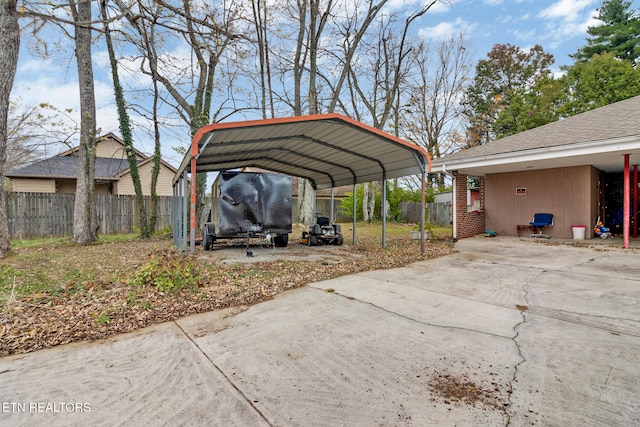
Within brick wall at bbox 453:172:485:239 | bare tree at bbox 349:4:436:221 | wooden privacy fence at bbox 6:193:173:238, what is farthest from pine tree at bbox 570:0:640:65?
wooden privacy fence at bbox 6:193:173:238

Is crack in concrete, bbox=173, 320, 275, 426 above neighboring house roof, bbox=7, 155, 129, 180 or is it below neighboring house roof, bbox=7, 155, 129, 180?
below

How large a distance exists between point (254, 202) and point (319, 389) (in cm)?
687

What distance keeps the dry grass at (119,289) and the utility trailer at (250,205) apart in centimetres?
177

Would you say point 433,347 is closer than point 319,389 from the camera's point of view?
No

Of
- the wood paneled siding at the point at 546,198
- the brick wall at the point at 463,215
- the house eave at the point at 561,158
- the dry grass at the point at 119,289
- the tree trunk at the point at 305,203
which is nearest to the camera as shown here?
the dry grass at the point at 119,289

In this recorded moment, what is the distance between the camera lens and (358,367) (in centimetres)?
244

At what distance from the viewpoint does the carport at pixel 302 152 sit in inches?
256

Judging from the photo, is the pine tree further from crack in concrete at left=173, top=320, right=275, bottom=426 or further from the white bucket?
crack in concrete at left=173, top=320, right=275, bottom=426

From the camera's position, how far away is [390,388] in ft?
7.07

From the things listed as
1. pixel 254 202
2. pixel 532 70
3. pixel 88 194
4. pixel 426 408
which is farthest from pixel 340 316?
pixel 532 70

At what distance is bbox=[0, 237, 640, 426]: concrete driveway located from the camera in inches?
74.5

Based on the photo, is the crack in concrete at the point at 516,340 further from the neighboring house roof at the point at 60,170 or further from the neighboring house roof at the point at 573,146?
the neighboring house roof at the point at 60,170

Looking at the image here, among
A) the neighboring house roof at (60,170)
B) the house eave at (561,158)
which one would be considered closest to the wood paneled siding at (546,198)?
the house eave at (561,158)

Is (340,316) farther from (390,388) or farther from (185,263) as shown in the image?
(185,263)
